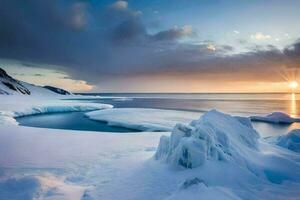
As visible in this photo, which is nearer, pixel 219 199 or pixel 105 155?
pixel 219 199

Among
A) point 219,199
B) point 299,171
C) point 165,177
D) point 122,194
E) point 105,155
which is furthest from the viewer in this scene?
point 105,155

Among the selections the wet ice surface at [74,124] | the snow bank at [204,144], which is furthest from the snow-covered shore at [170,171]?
the wet ice surface at [74,124]

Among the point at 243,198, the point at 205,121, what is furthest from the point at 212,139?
the point at 243,198

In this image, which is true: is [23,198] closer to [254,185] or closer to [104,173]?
[104,173]

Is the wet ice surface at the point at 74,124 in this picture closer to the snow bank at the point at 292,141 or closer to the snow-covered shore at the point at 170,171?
the snow-covered shore at the point at 170,171

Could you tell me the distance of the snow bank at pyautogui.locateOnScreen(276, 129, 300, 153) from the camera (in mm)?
10578

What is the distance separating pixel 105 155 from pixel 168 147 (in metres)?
3.07

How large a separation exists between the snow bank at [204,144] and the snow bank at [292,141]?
8.79 feet

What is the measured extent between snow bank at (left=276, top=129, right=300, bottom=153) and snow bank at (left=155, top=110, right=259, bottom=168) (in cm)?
268

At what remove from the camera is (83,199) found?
214 inches

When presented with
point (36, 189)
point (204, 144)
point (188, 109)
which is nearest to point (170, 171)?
point (204, 144)

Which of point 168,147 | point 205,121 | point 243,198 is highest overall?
point 205,121

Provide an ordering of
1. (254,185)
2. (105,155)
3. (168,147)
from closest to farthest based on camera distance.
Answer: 1. (254,185)
2. (168,147)
3. (105,155)

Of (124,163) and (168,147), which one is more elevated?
(168,147)
